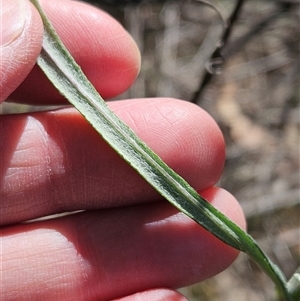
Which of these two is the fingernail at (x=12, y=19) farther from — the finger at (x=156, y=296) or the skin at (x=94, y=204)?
the finger at (x=156, y=296)

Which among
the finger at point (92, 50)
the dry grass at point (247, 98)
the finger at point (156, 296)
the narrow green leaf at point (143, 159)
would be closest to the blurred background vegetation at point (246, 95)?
the dry grass at point (247, 98)

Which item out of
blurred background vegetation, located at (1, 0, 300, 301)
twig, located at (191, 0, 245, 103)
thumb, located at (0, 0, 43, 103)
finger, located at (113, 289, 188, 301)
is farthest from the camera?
blurred background vegetation, located at (1, 0, 300, 301)

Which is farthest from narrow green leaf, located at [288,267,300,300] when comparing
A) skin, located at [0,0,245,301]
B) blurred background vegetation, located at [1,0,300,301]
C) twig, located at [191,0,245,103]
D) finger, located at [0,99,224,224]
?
blurred background vegetation, located at [1,0,300,301]

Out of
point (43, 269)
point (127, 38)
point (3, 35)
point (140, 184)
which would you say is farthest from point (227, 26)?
point (43, 269)

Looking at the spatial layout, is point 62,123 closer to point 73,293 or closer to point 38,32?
point 38,32

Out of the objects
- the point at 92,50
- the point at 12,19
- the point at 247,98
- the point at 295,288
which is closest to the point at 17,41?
the point at 12,19

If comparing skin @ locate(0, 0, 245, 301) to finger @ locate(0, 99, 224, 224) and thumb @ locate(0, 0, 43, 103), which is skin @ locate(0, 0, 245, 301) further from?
thumb @ locate(0, 0, 43, 103)

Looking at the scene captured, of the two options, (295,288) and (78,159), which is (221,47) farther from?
(295,288)
